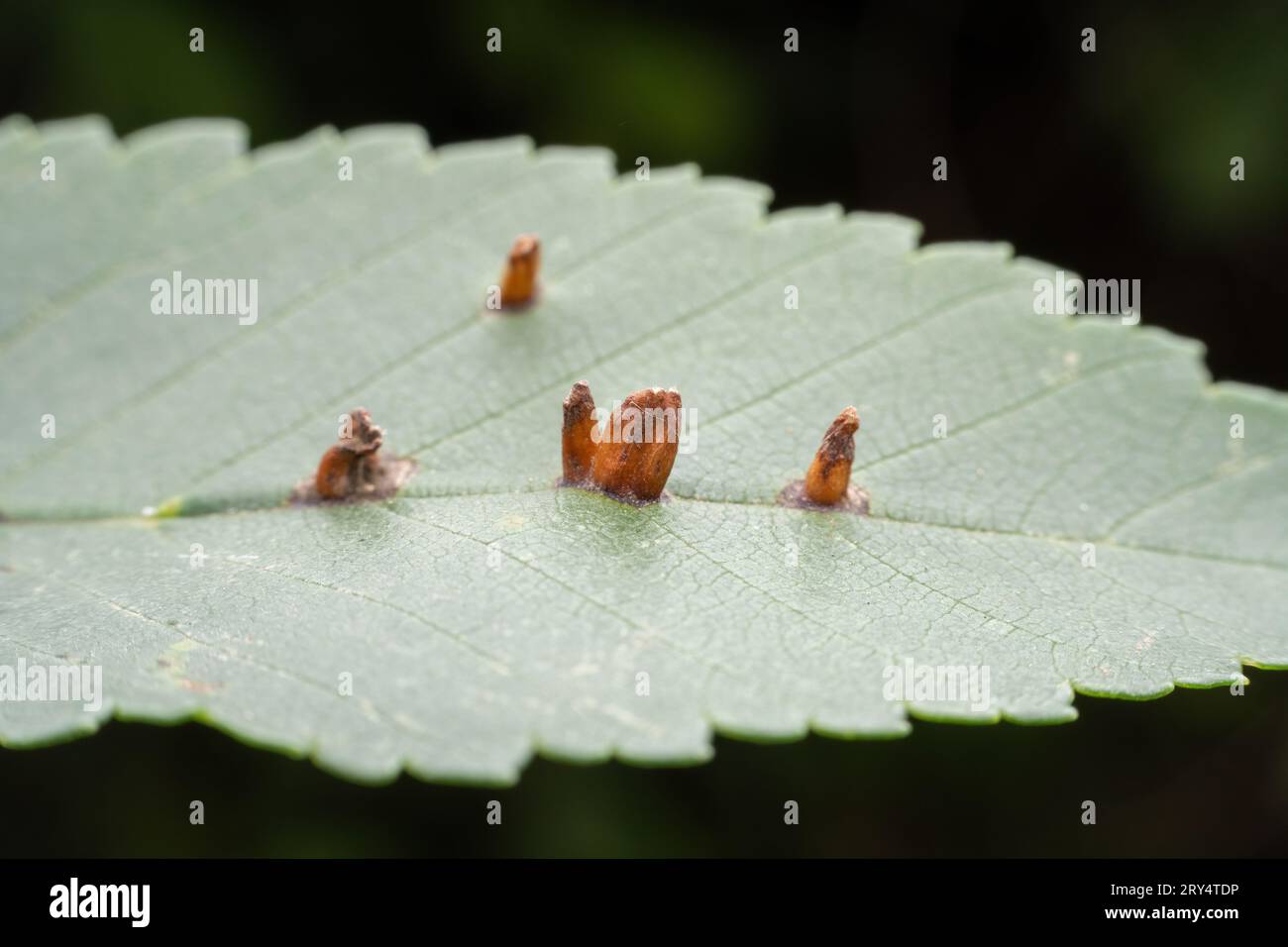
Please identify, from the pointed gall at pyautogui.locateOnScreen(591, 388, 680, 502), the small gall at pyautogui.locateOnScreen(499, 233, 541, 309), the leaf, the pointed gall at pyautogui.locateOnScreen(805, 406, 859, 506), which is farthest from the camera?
the small gall at pyautogui.locateOnScreen(499, 233, 541, 309)

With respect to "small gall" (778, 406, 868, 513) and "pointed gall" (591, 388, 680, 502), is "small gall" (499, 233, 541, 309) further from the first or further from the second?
"small gall" (778, 406, 868, 513)

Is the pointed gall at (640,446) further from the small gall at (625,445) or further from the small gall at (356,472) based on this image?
the small gall at (356,472)

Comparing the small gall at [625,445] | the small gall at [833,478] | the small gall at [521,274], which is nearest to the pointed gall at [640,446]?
the small gall at [625,445]

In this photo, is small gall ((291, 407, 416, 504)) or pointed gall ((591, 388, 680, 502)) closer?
pointed gall ((591, 388, 680, 502))

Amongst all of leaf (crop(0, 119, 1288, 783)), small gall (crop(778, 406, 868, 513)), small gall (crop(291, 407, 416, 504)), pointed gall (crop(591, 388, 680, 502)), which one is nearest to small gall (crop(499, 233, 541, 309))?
leaf (crop(0, 119, 1288, 783))

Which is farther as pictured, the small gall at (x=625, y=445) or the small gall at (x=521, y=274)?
the small gall at (x=521, y=274)

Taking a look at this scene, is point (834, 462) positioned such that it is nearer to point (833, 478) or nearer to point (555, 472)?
point (833, 478)

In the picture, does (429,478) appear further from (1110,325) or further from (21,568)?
(1110,325)
